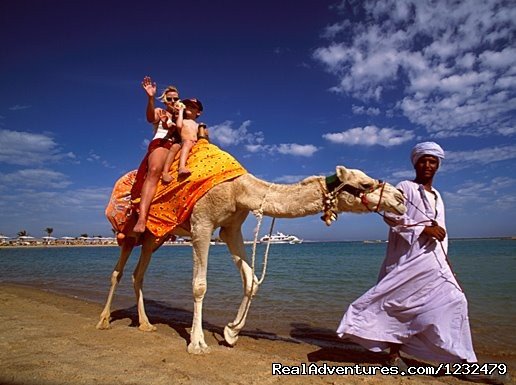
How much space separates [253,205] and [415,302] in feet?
6.94

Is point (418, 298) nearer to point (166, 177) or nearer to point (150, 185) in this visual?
point (166, 177)

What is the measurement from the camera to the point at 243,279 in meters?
5.19

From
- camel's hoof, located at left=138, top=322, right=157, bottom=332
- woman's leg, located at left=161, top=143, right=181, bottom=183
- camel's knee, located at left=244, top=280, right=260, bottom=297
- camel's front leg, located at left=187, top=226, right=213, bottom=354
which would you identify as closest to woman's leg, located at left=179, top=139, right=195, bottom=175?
woman's leg, located at left=161, top=143, right=181, bottom=183

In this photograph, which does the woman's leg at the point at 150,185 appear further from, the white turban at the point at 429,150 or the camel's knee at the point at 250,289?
the white turban at the point at 429,150

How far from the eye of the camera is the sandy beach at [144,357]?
338 centimetres

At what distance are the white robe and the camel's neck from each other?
86cm

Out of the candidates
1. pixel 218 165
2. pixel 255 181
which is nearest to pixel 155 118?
pixel 218 165

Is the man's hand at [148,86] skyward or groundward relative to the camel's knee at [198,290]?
skyward

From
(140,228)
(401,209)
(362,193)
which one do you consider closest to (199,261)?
(140,228)

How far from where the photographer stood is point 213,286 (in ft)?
39.4

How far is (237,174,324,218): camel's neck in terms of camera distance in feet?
→ 13.5

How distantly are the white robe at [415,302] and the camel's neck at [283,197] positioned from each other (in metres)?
0.86

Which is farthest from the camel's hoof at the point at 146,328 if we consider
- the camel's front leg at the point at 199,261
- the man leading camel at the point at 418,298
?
the man leading camel at the point at 418,298

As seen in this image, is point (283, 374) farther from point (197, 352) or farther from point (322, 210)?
point (322, 210)
